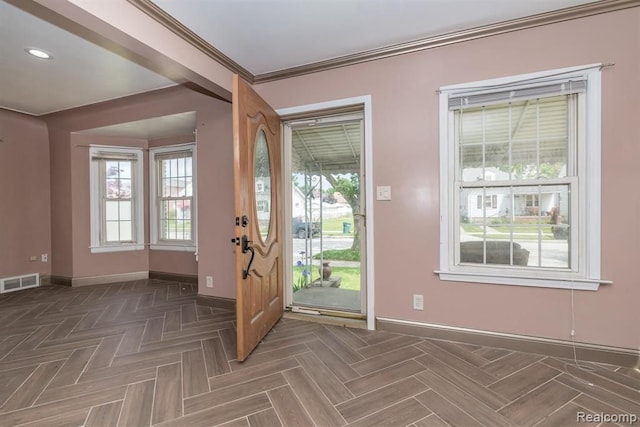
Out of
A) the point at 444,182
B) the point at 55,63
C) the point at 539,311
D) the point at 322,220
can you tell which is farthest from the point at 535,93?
the point at 55,63

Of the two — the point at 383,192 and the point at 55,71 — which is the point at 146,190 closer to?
the point at 55,71

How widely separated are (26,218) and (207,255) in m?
3.15

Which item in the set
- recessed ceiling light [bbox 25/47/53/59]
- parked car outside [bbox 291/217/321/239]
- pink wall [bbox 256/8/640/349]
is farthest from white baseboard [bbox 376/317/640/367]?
recessed ceiling light [bbox 25/47/53/59]

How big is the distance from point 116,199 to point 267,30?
3753mm

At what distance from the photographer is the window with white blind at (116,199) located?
4137 mm

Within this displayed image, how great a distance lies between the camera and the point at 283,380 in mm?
1799

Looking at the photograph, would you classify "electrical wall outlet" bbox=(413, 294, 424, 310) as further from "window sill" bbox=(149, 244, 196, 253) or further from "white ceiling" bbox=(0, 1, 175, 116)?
"white ceiling" bbox=(0, 1, 175, 116)

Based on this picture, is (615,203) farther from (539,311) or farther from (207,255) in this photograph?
(207,255)

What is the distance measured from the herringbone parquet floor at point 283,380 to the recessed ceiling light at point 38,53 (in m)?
2.52

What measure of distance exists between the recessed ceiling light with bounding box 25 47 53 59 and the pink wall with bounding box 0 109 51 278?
2.27 m

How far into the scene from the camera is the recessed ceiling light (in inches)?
92.0

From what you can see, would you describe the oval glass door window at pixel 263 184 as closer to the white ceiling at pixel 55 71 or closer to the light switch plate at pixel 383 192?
the light switch plate at pixel 383 192

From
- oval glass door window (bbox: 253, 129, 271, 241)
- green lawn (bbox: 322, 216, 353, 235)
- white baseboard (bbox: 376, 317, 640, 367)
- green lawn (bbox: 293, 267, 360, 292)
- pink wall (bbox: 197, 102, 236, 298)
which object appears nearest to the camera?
white baseboard (bbox: 376, 317, 640, 367)

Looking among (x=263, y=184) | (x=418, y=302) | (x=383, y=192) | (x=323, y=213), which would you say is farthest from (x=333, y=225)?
(x=418, y=302)
